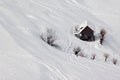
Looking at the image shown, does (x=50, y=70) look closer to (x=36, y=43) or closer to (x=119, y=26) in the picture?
(x=36, y=43)

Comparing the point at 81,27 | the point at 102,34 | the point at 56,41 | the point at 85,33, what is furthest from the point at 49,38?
the point at 102,34

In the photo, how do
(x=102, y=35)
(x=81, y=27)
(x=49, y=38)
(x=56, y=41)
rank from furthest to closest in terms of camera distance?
(x=81, y=27) < (x=102, y=35) < (x=56, y=41) < (x=49, y=38)

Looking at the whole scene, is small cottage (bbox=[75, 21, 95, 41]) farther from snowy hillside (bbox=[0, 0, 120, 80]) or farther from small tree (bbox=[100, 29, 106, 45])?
small tree (bbox=[100, 29, 106, 45])

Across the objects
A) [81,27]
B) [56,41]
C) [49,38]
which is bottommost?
[56,41]

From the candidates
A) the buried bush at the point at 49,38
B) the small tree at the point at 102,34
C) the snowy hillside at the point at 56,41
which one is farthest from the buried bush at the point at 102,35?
the buried bush at the point at 49,38

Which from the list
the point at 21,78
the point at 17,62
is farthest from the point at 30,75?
the point at 17,62

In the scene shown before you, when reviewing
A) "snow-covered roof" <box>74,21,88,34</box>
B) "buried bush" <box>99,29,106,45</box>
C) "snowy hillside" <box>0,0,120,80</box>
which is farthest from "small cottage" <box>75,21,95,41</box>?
"buried bush" <box>99,29,106,45</box>

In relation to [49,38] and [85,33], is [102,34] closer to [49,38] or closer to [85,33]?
[85,33]
